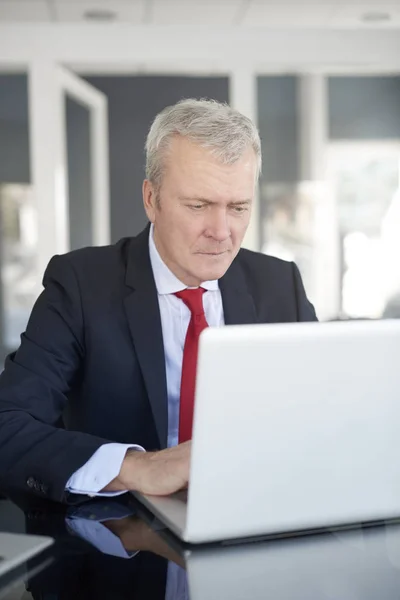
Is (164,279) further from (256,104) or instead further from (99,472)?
(256,104)

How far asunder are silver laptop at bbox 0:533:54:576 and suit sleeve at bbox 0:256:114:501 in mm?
199

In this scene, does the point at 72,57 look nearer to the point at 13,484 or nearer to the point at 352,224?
the point at 352,224

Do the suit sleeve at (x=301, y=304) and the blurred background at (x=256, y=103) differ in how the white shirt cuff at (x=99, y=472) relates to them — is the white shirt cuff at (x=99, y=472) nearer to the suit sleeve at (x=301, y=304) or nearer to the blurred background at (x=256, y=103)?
the suit sleeve at (x=301, y=304)

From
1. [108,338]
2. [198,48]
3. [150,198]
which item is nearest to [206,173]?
[150,198]

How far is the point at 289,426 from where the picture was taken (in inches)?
40.3

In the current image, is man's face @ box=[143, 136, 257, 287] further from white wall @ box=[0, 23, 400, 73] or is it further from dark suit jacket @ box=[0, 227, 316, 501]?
white wall @ box=[0, 23, 400, 73]

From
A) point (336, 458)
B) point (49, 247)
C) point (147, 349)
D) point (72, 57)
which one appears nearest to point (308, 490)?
point (336, 458)

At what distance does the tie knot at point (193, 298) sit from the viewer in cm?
188

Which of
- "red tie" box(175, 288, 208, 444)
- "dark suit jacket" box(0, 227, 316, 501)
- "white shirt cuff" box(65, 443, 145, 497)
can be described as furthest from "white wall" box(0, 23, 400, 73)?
"white shirt cuff" box(65, 443, 145, 497)

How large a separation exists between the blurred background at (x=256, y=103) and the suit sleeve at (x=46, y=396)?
2.71m

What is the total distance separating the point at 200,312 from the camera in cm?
187

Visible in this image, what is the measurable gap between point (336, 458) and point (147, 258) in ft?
3.35

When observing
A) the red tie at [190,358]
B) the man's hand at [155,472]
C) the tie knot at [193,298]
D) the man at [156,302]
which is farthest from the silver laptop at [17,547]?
the tie knot at [193,298]

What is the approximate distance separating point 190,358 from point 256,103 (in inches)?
177
